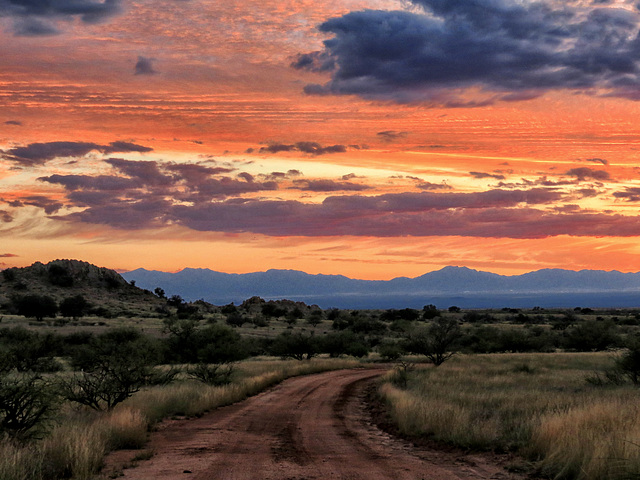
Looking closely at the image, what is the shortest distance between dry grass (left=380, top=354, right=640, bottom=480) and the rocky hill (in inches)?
3492

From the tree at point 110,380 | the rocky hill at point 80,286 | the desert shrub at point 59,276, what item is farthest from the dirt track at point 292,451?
the desert shrub at point 59,276

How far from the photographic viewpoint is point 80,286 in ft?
413

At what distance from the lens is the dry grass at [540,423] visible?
10.2m

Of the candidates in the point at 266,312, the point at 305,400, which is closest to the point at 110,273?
the point at 266,312

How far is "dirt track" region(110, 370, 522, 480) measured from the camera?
11.1 m

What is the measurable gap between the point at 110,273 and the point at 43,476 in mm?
136576

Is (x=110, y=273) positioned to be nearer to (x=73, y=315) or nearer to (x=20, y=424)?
(x=73, y=315)

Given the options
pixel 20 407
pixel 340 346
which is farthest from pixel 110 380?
pixel 340 346

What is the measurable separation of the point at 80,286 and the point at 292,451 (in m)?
125

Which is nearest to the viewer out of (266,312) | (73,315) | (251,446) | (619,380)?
(251,446)

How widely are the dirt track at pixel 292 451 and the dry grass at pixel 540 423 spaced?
102cm

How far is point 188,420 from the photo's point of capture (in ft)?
62.7

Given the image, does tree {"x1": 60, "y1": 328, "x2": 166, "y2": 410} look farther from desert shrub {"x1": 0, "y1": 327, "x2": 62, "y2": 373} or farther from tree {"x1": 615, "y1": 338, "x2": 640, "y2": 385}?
tree {"x1": 615, "y1": 338, "x2": 640, "y2": 385}

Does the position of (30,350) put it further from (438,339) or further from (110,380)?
(438,339)
